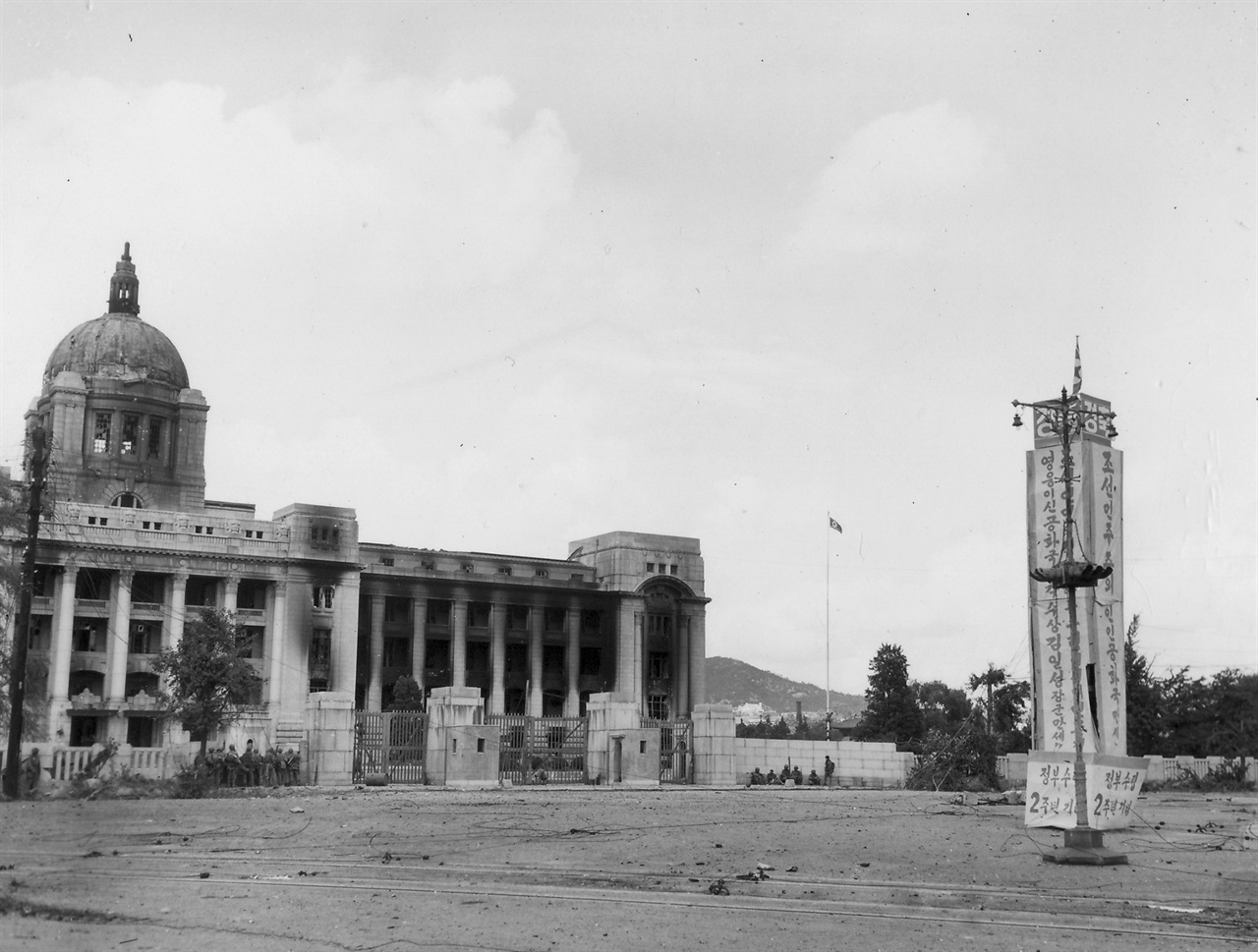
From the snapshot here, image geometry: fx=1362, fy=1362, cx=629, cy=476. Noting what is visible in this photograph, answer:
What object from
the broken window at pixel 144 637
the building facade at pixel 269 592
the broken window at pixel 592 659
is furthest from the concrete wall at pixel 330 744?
the broken window at pixel 592 659

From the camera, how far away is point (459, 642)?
90750mm

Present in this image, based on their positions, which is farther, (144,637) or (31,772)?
(144,637)

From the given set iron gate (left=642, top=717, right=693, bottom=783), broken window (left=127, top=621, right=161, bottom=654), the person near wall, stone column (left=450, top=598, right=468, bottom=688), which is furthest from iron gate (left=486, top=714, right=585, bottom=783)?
stone column (left=450, top=598, right=468, bottom=688)

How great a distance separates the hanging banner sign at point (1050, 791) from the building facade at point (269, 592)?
143 feet

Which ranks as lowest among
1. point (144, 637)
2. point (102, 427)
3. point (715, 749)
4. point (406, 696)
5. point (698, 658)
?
point (715, 749)

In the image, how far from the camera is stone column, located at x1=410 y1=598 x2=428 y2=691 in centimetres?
8962

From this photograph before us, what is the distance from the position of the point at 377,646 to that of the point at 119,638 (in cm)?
1856

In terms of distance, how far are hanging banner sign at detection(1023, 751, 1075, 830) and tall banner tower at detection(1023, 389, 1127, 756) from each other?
1.78 metres

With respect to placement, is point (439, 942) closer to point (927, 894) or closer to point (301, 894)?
point (301, 894)

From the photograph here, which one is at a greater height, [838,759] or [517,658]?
[517,658]

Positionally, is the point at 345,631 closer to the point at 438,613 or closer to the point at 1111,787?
the point at 438,613

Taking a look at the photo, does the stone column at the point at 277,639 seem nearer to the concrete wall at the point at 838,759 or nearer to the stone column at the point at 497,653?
the stone column at the point at 497,653

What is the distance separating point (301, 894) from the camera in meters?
15.5

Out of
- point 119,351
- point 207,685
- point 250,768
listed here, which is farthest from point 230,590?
point 250,768
